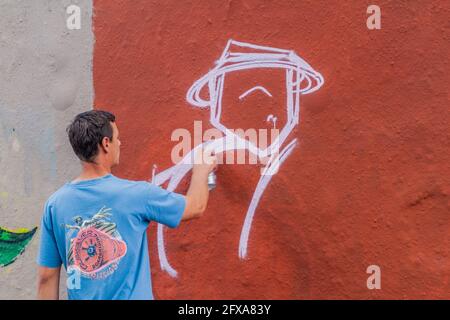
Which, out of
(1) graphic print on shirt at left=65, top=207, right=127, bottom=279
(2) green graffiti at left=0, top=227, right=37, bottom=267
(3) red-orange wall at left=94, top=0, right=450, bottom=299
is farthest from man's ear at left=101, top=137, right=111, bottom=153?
(2) green graffiti at left=0, top=227, right=37, bottom=267

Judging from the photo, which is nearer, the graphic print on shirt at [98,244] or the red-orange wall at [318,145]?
the graphic print on shirt at [98,244]

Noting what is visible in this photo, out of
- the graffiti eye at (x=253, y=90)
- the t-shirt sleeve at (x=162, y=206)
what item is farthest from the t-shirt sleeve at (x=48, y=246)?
the graffiti eye at (x=253, y=90)

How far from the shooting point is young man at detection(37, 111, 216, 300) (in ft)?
6.77

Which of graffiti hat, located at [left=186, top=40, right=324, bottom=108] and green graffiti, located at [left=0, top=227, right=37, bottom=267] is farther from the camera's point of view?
green graffiti, located at [left=0, top=227, right=37, bottom=267]

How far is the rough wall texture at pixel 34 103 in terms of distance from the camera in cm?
282

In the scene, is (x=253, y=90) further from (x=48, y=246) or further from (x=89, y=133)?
(x=48, y=246)

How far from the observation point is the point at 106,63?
2.79 meters

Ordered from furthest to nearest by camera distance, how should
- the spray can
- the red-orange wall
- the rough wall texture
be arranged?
the rough wall texture → the spray can → the red-orange wall

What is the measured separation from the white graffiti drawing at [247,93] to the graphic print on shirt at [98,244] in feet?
2.23

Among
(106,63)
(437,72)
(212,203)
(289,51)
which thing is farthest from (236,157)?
(437,72)

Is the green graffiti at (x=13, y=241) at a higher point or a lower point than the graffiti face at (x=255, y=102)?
lower

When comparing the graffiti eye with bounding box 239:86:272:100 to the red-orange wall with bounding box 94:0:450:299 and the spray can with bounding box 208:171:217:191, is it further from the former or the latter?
the spray can with bounding box 208:171:217:191

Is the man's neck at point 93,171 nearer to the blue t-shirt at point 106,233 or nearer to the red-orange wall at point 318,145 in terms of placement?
the blue t-shirt at point 106,233

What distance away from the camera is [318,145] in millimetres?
2600
